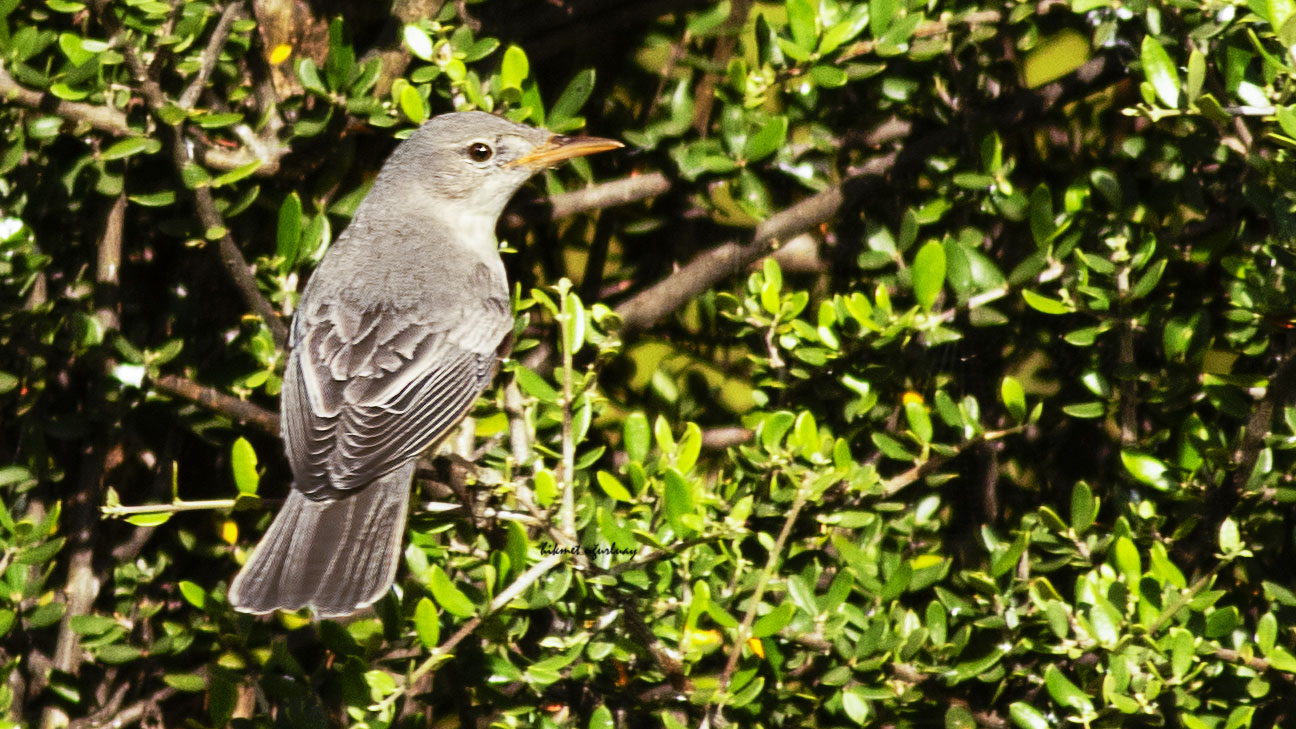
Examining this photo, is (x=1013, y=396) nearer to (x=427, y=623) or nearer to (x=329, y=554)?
(x=427, y=623)

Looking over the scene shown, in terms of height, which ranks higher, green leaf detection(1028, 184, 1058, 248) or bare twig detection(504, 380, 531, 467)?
green leaf detection(1028, 184, 1058, 248)

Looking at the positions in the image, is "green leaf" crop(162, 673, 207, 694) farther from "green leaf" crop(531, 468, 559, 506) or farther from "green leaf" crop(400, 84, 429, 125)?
"green leaf" crop(400, 84, 429, 125)

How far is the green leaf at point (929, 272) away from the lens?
2.98m

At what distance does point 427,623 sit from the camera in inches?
104

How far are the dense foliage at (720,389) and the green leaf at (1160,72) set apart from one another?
11 mm

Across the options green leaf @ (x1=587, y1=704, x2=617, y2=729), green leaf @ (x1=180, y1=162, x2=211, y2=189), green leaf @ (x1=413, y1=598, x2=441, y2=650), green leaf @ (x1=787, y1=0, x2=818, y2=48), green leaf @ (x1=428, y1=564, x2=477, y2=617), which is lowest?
green leaf @ (x1=587, y1=704, x2=617, y2=729)

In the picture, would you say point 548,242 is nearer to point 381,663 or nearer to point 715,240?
point 715,240

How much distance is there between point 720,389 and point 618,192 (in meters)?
0.67

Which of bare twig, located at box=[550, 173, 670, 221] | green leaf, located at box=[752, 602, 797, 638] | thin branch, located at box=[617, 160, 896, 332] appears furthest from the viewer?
bare twig, located at box=[550, 173, 670, 221]

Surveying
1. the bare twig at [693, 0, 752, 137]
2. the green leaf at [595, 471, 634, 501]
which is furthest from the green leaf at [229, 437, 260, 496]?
the bare twig at [693, 0, 752, 137]

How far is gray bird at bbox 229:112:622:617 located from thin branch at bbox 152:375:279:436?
0.38 feet

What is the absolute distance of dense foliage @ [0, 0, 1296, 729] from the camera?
2.76 m

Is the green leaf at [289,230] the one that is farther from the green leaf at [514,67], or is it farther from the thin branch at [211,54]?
the green leaf at [514,67]

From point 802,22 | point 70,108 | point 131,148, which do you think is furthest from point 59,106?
point 802,22
